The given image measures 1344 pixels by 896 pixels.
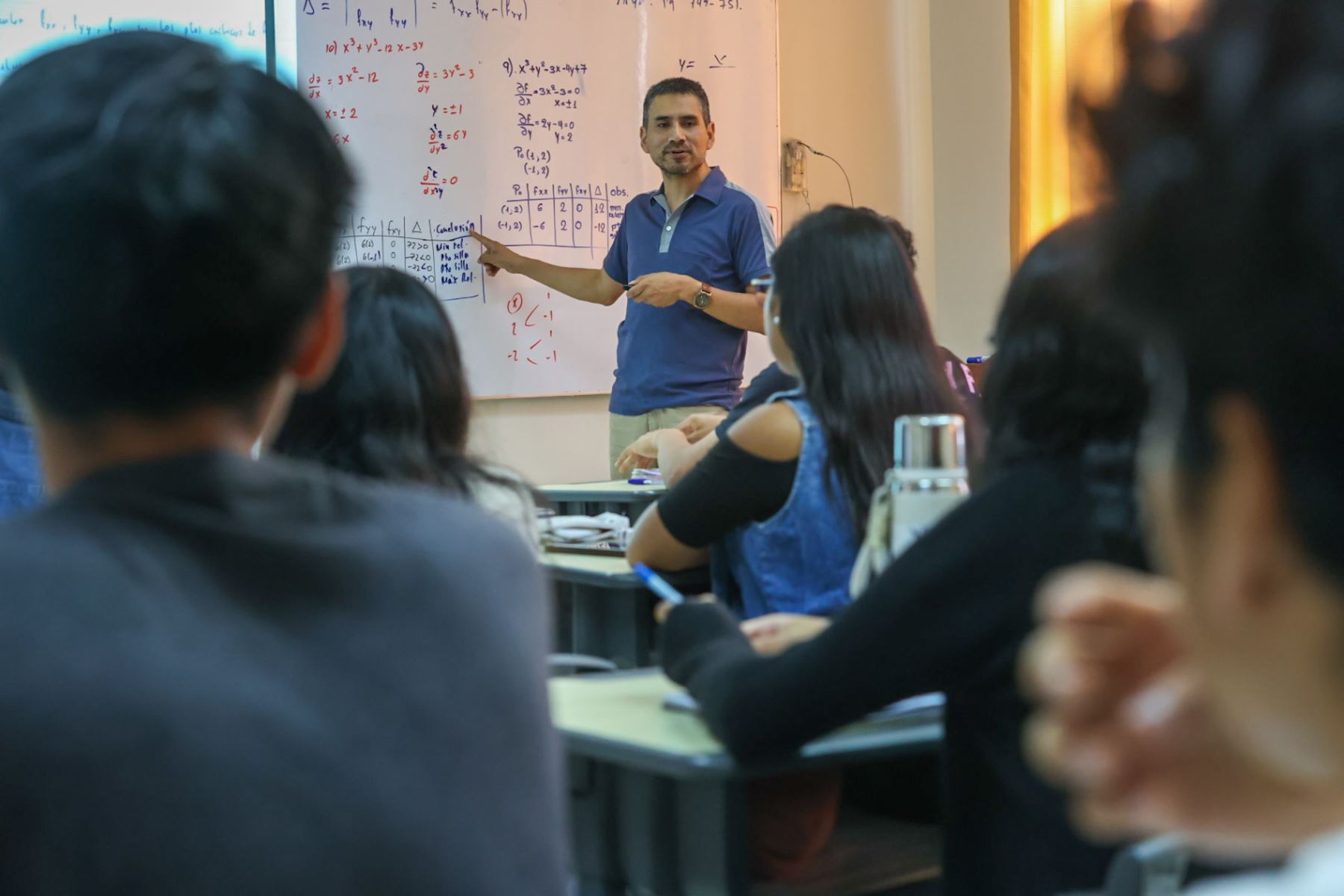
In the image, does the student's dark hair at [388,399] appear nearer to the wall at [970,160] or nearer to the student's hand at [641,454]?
the student's hand at [641,454]

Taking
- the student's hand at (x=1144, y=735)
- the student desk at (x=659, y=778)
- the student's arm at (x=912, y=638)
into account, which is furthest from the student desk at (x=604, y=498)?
the student's hand at (x=1144, y=735)

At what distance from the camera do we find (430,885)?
0.76 meters

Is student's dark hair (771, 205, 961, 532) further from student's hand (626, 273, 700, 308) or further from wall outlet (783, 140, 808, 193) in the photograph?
wall outlet (783, 140, 808, 193)

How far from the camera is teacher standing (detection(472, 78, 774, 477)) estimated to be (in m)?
4.57

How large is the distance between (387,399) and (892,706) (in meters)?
0.82

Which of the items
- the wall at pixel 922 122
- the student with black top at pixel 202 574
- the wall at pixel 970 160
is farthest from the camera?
the wall at pixel 970 160

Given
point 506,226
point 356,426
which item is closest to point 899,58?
→ point 506,226

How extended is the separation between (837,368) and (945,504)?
2.26ft

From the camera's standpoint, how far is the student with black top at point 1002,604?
51.4 inches

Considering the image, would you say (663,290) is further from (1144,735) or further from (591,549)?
(1144,735)

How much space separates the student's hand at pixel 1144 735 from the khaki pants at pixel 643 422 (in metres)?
4.10

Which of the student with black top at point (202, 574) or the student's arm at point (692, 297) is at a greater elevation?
the student's arm at point (692, 297)

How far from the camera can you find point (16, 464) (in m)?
1.96

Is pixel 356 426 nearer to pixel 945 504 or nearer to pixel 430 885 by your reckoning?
pixel 945 504
